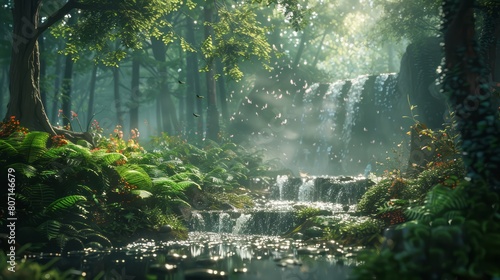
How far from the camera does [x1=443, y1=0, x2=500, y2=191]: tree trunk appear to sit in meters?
6.38

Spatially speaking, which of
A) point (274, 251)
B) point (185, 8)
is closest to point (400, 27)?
point (185, 8)

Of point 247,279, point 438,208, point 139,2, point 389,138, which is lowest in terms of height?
point 247,279

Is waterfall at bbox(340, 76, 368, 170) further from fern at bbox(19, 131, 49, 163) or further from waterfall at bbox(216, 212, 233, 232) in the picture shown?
fern at bbox(19, 131, 49, 163)

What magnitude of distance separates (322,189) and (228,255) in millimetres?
9521

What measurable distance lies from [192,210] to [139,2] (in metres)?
7.36

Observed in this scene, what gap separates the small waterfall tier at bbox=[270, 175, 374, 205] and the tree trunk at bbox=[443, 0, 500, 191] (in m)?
9.95

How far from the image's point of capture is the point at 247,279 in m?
7.11

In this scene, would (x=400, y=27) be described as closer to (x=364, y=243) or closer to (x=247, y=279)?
(x=364, y=243)

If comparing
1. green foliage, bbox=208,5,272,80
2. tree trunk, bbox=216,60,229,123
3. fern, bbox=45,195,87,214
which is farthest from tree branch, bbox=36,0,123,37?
tree trunk, bbox=216,60,229,123

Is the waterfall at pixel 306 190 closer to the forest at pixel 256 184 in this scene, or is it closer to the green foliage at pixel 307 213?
the forest at pixel 256 184

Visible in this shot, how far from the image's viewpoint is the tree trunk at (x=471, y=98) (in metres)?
6.38

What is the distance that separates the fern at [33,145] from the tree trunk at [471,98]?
8764mm

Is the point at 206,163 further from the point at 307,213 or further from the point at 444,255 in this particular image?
the point at 444,255

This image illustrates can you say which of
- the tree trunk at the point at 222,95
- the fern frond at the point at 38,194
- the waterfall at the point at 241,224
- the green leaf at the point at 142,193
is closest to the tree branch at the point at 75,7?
the fern frond at the point at 38,194
